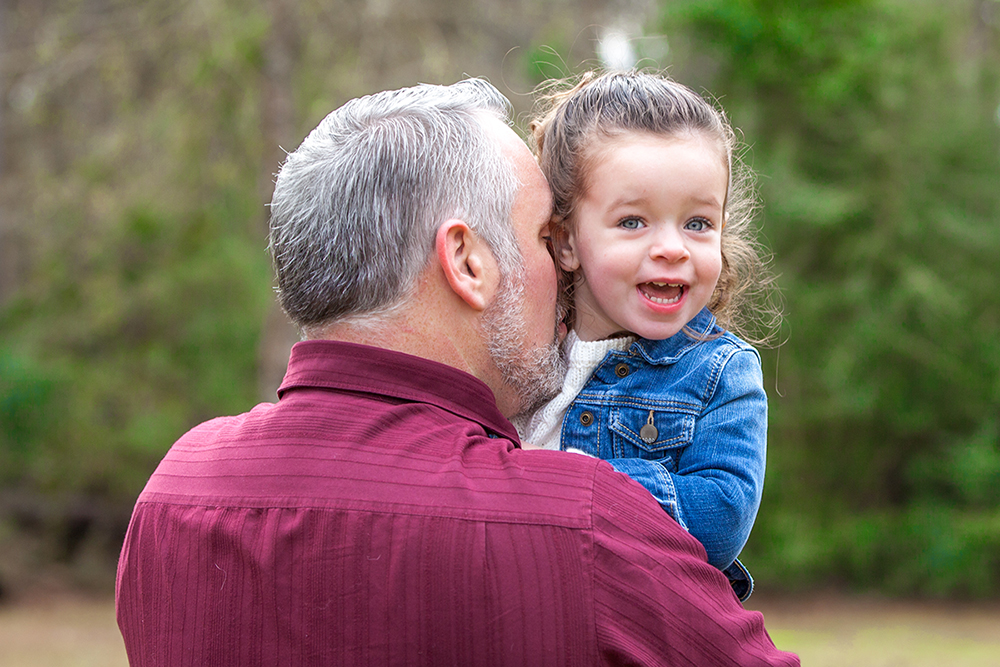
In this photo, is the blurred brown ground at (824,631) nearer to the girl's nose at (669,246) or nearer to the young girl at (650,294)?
the young girl at (650,294)

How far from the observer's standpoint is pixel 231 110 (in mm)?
8180

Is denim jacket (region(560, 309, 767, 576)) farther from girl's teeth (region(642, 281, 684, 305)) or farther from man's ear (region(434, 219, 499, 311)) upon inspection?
→ man's ear (region(434, 219, 499, 311))

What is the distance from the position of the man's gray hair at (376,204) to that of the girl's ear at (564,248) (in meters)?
0.29

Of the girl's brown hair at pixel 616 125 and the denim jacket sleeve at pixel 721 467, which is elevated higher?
the girl's brown hair at pixel 616 125

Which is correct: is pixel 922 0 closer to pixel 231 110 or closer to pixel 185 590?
pixel 231 110

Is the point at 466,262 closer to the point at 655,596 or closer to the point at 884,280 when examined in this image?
the point at 655,596

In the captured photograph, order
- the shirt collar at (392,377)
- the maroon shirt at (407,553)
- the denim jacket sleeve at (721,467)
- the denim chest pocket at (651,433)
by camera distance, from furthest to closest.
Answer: the denim chest pocket at (651,433) → the denim jacket sleeve at (721,467) → the shirt collar at (392,377) → the maroon shirt at (407,553)

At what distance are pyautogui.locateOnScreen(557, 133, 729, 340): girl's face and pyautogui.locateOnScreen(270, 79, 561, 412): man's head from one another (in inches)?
7.3

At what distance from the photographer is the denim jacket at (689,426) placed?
5.50ft

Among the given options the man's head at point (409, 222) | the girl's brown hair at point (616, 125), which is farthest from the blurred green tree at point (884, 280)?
the man's head at point (409, 222)

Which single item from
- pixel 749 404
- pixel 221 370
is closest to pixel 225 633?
pixel 749 404

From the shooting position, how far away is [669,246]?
1845 millimetres

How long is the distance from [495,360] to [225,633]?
62 centimetres

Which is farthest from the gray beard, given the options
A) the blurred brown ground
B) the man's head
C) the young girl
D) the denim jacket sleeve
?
the blurred brown ground
